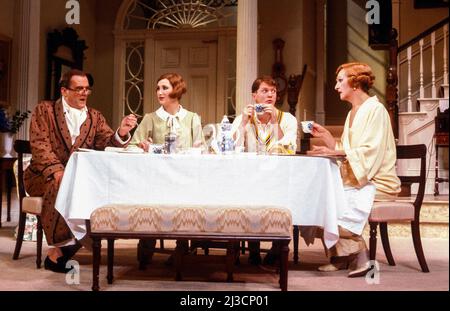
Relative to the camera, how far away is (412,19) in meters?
9.53

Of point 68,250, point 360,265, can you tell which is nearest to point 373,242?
point 360,265

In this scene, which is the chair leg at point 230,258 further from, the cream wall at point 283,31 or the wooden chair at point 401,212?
the cream wall at point 283,31

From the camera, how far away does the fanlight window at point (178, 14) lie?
9.00m

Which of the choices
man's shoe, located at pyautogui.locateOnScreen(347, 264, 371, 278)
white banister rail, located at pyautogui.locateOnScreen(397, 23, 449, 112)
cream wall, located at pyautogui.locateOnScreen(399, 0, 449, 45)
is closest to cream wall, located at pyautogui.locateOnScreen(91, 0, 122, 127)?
white banister rail, located at pyautogui.locateOnScreen(397, 23, 449, 112)

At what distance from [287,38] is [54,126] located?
553 cm

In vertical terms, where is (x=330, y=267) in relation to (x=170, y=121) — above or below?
below

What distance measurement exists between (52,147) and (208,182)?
4.05ft

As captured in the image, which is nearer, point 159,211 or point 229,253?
point 159,211

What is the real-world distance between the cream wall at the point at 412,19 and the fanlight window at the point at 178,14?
2.85 meters

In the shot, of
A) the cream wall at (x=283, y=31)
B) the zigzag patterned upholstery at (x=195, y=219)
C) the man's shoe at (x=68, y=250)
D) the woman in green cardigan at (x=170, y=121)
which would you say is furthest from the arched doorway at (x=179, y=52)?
the zigzag patterned upholstery at (x=195, y=219)

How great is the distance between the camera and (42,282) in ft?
10.7

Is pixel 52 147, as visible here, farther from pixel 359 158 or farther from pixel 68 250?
pixel 359 158
